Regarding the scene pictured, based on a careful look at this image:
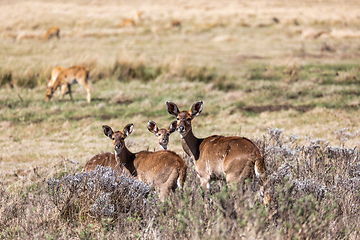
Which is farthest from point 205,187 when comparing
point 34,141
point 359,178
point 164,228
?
point 34,141

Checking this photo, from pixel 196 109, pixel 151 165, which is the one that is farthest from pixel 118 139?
pixel 196 109

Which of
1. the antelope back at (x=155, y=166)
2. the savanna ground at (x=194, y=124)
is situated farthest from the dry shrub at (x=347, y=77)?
the antelope back at (x=155, y=166)

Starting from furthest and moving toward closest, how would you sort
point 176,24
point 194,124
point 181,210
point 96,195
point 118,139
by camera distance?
point 176,24 < point 194,124 < point 118,139 < point 96,195 < point 181,210

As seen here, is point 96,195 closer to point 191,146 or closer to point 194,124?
point 191,146

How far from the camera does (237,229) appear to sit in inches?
167

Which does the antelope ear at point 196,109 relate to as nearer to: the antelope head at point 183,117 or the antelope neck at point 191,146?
the antelope head at point 183,117

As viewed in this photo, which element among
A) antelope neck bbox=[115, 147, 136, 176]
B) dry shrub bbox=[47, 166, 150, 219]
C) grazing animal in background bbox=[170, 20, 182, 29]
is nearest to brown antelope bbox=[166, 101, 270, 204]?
dry shrub bbox=[47, 166, 150, 219]

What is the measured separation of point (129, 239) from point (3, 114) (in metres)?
9.73

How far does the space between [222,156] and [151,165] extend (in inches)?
46.6

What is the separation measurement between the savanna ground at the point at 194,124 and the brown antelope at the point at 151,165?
0.26 meters

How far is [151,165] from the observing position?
21.5ft

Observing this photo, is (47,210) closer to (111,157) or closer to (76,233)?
(76,233)

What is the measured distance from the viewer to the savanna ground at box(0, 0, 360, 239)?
194 inches

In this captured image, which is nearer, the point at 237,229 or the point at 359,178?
the point at 237,229
